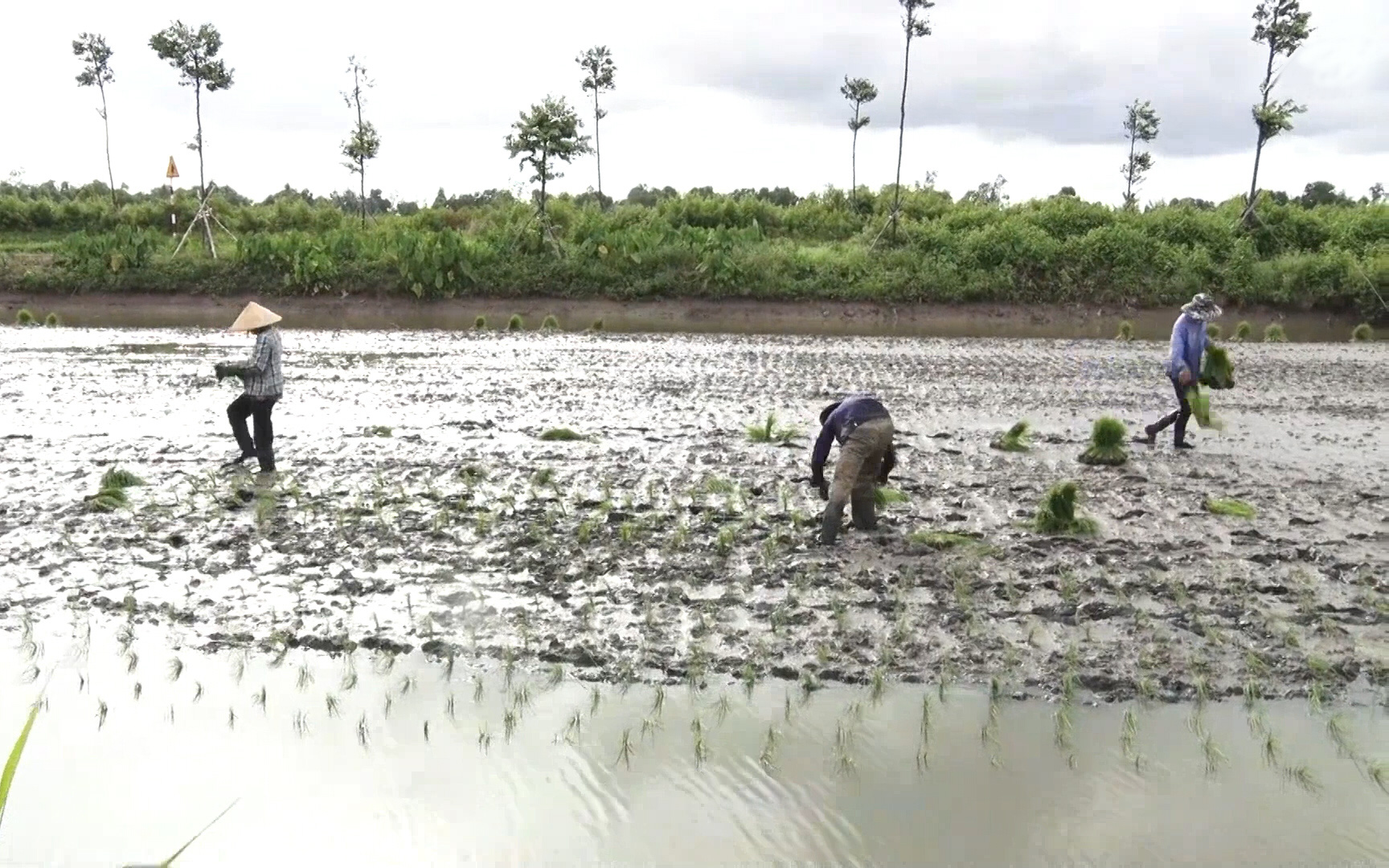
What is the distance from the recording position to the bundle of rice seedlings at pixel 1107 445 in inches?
428

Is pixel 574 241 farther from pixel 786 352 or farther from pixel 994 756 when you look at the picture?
pixel 994 756

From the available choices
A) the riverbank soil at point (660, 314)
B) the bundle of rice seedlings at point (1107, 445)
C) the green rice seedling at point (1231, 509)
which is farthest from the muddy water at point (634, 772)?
the riverbank soil at point (660, 314)

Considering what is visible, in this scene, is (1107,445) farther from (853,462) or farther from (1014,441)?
(853,462)

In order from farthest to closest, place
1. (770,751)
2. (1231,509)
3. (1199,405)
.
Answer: (1199,405), (1231,509), (770,751)

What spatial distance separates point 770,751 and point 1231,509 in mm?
5383

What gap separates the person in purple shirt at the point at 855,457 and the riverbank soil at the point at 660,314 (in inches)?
894

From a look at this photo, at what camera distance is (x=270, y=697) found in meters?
5.57

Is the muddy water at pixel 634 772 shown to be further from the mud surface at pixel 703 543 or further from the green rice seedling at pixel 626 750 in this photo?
the mud surface at pixel 703 543

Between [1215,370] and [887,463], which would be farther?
[1215,370]

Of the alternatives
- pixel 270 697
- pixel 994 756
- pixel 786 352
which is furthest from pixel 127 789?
pixel 786 352

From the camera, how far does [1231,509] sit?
8812 millimetres

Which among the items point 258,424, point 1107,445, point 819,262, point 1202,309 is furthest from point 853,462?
point 819,262

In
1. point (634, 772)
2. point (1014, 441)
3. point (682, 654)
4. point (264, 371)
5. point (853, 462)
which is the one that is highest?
point (264, 371)

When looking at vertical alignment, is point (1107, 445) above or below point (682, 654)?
above
